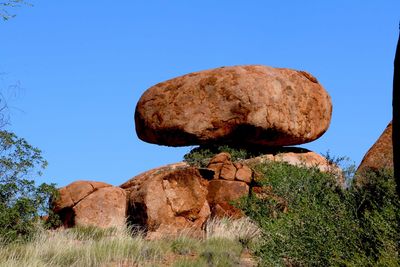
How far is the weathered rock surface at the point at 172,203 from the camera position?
24.4m

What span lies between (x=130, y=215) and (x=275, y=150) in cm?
1261

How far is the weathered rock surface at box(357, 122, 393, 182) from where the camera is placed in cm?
1953

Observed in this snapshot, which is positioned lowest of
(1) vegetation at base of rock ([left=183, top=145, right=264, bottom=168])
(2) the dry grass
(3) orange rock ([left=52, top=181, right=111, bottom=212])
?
(2) the dry grass

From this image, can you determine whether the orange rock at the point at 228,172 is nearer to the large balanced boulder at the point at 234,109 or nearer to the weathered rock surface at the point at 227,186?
the weathered rock surface at the point at 227,186

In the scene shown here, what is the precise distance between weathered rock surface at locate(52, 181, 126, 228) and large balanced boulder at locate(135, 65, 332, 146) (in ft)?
29.7

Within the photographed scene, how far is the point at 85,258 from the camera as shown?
15773 millimetres

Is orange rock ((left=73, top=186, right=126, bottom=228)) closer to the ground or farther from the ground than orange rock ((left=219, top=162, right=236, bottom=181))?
closer to the ground

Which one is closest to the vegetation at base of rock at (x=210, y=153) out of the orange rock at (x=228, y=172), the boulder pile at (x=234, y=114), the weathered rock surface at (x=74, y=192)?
the boulder pile at (x=234, y=114)

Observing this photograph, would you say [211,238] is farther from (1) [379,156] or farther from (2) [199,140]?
(2) [199,140]

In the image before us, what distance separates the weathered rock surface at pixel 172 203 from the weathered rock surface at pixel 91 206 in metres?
1.02

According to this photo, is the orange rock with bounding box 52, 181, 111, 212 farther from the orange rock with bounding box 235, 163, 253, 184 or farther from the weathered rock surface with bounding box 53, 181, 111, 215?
the orange rock with bounding box 235, 163, 253, 184

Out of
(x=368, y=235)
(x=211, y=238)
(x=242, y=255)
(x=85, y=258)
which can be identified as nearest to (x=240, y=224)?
(x=211, y=238)

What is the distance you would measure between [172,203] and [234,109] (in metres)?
11.0

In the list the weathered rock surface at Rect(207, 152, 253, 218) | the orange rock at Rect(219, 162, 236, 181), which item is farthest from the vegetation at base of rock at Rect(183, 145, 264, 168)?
the weathered rock surface at Rect(207, 152, 253, 218)
